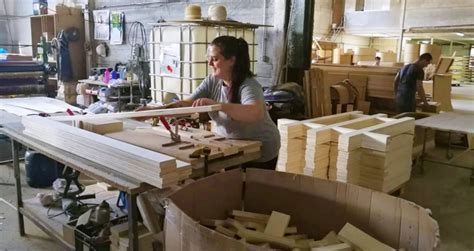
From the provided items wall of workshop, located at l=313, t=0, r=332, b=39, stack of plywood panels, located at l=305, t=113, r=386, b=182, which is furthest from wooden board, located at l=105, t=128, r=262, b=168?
wall of workshop, located at l=313, t=0, r=332, b=39

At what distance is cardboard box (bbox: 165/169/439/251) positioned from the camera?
1.23m

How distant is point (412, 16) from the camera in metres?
9.59

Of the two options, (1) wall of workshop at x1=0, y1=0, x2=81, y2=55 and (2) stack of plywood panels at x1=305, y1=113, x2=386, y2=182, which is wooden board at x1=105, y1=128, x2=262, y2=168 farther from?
(1) wall of workshop at x1=0, y1=0, x2=81, y2=55

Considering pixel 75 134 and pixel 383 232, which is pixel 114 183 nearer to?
pixel 75 134

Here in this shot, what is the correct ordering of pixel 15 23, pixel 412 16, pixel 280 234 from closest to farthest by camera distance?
pixel 280 234 → pixel 412 16 → pixel 15 23

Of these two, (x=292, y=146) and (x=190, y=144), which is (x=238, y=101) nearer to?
(x=190, y=144)

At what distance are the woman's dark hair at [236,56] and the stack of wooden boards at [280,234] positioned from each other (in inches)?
29.8

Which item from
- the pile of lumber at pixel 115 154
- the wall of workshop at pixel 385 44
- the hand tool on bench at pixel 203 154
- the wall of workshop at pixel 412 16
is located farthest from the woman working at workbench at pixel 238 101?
the wall of workshop at pixel 385 44

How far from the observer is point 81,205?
264cm

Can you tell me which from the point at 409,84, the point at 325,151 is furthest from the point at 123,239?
the point at 409,84

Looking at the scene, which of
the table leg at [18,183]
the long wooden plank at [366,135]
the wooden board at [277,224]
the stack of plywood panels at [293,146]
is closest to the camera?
the wooden board at [277,224]

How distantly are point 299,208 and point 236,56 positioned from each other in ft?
2.99

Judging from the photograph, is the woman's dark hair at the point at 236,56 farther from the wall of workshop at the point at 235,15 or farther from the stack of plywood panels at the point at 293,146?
the wall of workshop at the point at 235,15

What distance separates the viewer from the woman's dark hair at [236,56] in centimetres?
210
